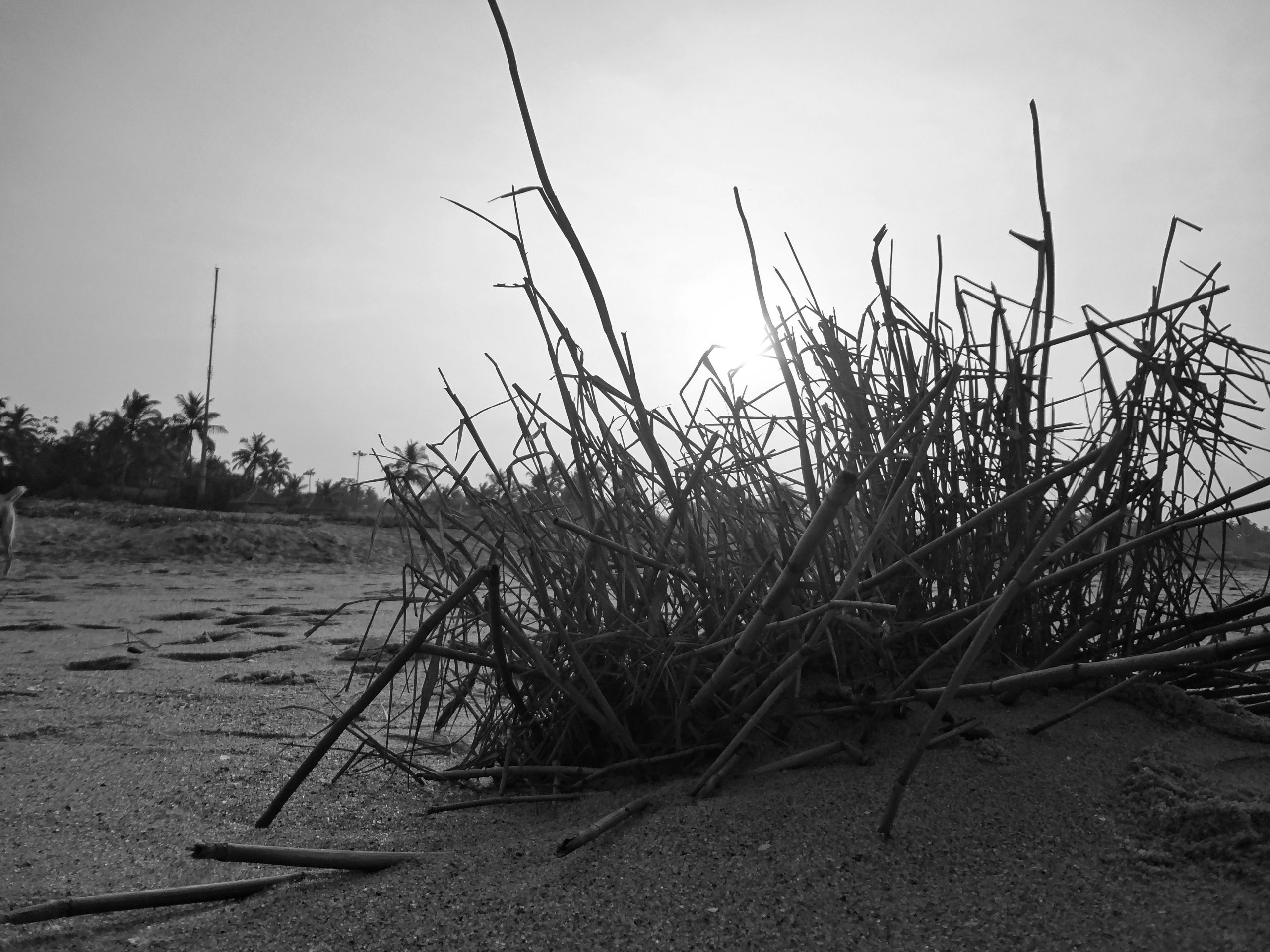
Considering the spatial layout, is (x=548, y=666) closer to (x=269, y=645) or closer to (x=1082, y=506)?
(x=1082, y=506)

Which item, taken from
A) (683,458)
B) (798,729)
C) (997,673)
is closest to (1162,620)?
(997,673)

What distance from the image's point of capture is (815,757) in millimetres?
1282

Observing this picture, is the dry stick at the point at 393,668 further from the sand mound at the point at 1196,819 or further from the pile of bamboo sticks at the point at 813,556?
the sand mound at the point at 1196,819

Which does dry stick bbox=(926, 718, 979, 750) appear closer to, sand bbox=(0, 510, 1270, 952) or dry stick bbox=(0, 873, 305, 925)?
sand bbox=(0, 510, 1270, 952)

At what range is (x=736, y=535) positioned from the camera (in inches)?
59.3

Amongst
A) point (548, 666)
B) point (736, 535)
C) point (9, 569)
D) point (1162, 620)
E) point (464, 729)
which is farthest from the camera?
point (9, 569)

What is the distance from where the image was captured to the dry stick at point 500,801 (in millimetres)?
1371

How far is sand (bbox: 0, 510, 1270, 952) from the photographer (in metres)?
0.92

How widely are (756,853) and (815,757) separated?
23cm

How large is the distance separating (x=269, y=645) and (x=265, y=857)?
3.12 m

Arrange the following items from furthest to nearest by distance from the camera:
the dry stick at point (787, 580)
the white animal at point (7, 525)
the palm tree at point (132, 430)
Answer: the palm tree at point (132, 430)
the white animal at point (7, 525)
the dry stick at point (787, 580)

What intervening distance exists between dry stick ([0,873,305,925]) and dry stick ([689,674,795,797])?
544mm

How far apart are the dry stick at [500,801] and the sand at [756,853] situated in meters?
0.02

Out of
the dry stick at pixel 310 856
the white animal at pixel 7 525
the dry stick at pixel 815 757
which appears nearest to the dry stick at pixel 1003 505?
the dry stick at pixel 815 757
